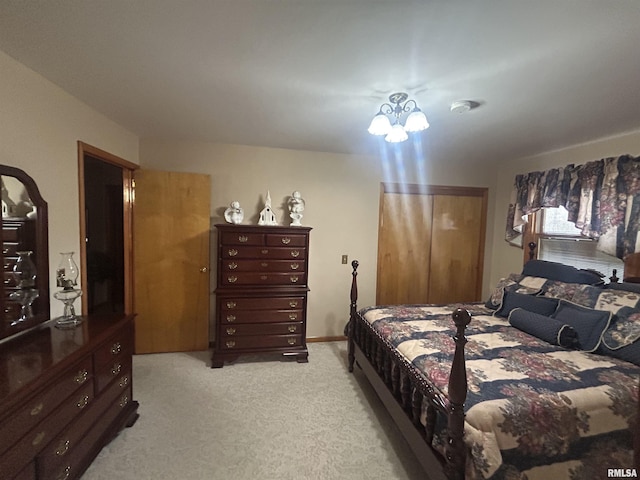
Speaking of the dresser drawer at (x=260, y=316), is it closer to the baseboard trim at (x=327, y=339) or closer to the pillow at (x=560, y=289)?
the baseboard trim at (x=327, y=339)

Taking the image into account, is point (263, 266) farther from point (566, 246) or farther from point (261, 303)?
point (566, 246)

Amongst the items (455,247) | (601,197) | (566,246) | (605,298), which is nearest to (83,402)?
(605,298)

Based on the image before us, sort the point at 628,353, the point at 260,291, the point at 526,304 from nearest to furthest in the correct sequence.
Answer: the point at 628,353, the point at 526,304, the point at 260,291

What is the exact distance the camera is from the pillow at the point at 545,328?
2.07m

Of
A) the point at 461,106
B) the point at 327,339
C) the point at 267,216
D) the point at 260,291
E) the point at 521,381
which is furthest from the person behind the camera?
the point at 327,339

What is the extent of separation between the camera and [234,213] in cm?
320

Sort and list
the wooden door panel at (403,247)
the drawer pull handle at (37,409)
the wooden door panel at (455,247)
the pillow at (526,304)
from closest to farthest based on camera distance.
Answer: the drawer pull handle at (37,409) → the pillow at (526,304) → the wooden door panel at (403,247) → the wooden door panel at (455,247)

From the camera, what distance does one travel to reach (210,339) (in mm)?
3443

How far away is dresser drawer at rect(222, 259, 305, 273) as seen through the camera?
9.71 ft

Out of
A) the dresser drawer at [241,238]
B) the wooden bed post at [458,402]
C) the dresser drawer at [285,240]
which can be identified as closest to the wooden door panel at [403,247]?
the dresser drawer at [285,240]

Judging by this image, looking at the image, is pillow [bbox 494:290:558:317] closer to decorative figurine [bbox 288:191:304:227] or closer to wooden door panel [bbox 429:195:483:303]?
wooden door panel [bbox 429:195:483:303]

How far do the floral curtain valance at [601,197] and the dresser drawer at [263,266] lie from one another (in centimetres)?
275

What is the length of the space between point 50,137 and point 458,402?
284 centimetres

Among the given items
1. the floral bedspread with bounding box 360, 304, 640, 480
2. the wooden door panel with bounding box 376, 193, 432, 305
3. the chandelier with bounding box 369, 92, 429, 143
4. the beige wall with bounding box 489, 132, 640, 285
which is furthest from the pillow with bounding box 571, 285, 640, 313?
the chandelier with bounding box 369, 92, 429, 143
